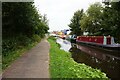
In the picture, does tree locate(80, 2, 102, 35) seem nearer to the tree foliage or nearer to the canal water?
the canal water

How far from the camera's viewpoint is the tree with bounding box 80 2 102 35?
198 ft

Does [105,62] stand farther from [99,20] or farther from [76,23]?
[76,23]

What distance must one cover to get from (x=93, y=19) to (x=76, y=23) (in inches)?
1015

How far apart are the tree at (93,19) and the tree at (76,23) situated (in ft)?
66.6

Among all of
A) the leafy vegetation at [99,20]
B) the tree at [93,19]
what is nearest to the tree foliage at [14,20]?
the leafy vegetation at [99,20]

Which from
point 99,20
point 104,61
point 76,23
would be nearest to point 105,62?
point 104,61

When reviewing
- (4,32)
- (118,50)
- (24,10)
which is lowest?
(118,50)

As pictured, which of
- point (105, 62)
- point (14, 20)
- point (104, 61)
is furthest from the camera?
point (14, 20)

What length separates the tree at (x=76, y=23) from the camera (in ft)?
279

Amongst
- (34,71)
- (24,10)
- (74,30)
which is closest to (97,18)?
(74,30)

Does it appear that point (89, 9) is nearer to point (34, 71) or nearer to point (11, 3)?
point (11, 3)

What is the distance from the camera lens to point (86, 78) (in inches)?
384

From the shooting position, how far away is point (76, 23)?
86938 mm

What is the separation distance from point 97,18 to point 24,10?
39943 millimetres
